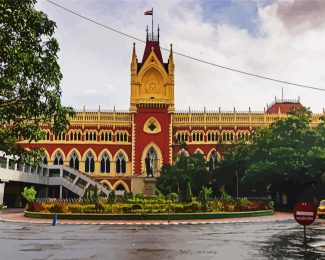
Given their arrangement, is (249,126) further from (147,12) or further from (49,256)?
(49,256)

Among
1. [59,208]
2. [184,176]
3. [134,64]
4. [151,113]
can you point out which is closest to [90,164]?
[151,113]

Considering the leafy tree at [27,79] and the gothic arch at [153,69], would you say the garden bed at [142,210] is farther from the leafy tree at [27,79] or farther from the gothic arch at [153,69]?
the gothic arch at [153,69]

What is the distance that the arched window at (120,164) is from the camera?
209ft

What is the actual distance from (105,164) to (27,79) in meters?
53.2

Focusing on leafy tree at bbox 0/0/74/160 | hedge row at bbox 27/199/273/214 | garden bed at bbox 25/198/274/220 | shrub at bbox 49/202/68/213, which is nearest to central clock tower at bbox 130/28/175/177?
hedge row at bbox 27/199/273/214

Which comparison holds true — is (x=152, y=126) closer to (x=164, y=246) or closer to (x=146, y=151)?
(x=146, y=151)

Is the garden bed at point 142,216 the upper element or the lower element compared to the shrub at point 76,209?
lower

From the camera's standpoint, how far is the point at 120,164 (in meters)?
63.7

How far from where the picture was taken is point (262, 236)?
18844 mm

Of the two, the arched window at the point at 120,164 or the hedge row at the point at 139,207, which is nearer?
the hedge row at the point at 139,207

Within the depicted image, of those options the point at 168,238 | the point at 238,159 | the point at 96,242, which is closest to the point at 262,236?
the point at 168,238

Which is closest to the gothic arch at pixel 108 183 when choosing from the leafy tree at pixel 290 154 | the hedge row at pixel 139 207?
the leafy tree at pixel 290 154

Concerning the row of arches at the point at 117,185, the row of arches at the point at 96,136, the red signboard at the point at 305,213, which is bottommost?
the red signboard at the point at 305,213

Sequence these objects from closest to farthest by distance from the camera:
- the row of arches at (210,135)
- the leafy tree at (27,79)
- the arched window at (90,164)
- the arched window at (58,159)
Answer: the leafy tree at (27,79) < the arched window at (58,159) < the arched window at (90,164) < the row of arches at (210,135)
